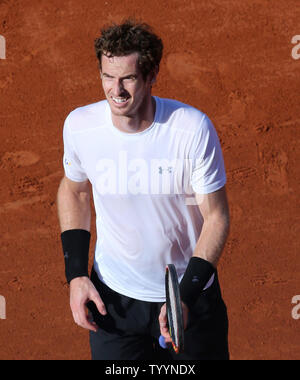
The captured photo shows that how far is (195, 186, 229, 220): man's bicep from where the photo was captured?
10.0 ft

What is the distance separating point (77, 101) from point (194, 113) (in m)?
3.66

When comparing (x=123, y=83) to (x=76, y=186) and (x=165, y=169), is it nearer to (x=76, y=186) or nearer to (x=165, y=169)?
(x=165, y=169)

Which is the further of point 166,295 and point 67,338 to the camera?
point 67,338

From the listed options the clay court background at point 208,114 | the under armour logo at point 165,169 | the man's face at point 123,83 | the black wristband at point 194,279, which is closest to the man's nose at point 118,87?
the man's face at point 123,83

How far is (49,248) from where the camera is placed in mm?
6219

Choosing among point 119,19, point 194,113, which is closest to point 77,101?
point 119,19

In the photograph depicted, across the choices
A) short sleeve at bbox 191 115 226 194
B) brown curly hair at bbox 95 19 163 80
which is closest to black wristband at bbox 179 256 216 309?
short sleeve at bbox 191 115 226 194

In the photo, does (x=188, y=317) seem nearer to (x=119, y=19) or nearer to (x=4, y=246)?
(x=4, y=246)

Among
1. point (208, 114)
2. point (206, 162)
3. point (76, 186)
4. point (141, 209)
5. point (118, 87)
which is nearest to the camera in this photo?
point (118, 87)

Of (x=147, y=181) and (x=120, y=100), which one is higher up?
(x=120, y=100)

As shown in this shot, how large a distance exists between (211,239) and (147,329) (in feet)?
2.03

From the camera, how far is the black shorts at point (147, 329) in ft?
10.6

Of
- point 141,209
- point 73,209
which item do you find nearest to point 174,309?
point 141,209

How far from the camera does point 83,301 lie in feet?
10.2
